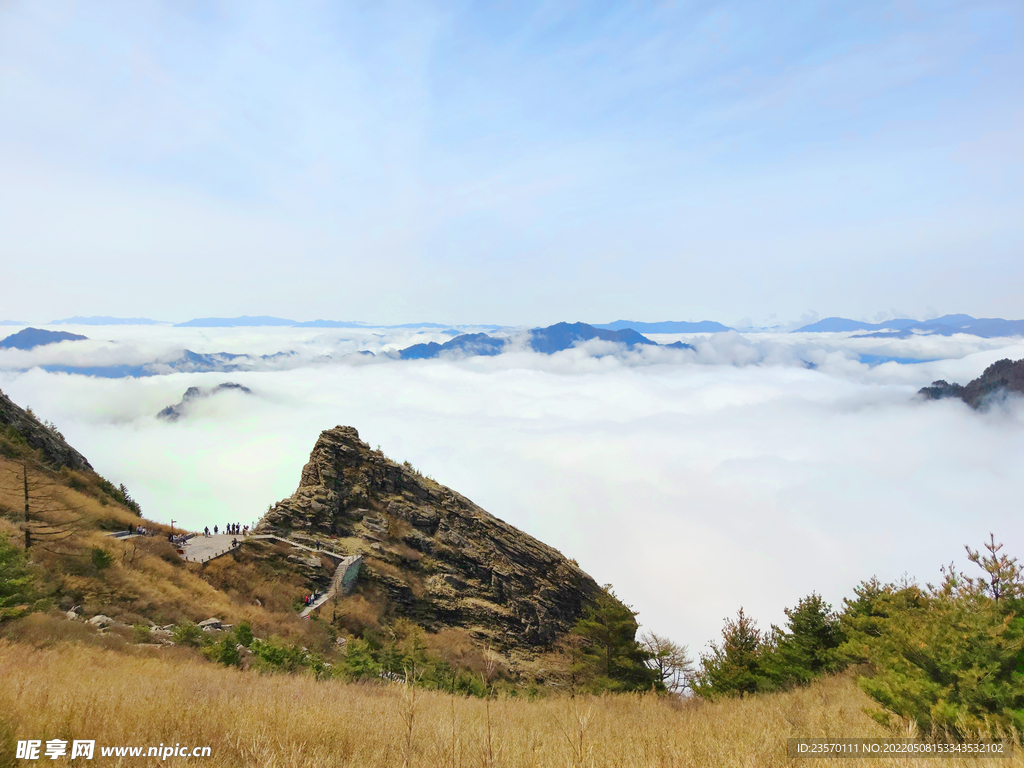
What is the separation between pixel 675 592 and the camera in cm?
17638

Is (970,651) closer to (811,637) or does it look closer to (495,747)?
(495,747)

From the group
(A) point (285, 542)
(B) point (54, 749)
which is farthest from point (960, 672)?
(A) point (285, 542)

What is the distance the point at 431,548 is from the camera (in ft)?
115

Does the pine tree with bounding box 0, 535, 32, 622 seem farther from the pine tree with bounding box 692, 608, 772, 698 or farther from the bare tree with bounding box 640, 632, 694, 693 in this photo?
the bare tree with bounding box 640, 632, 694, 693

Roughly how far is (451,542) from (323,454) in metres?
12.4

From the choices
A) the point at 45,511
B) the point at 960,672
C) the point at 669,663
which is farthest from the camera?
the point at 669,663

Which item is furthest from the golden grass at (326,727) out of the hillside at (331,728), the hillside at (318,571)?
the hillside at (318,571)

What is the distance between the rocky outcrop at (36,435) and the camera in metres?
29.1

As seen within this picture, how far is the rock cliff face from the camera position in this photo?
1231 inches

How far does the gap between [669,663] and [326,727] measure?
20339 millimetres

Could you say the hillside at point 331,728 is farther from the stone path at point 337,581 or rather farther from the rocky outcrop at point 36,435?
the rocky outcrop at point 36,435

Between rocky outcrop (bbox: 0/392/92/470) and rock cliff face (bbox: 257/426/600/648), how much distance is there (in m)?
14.6

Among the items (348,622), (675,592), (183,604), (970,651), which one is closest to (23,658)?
(183,604)

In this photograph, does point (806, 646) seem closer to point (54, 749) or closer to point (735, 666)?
point (735, 666)
